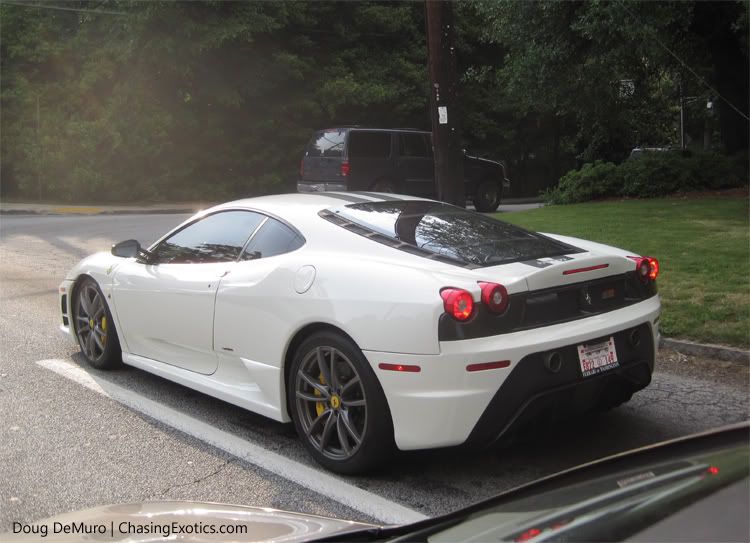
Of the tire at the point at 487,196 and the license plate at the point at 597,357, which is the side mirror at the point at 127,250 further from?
the tire at the point at 487,196

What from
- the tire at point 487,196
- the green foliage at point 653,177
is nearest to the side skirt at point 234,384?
the green foliage at point 653,177

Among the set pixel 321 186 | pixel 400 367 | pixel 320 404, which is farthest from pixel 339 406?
pixel 321 186

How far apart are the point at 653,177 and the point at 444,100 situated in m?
9.04

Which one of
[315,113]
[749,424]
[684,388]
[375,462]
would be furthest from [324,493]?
[315,113]

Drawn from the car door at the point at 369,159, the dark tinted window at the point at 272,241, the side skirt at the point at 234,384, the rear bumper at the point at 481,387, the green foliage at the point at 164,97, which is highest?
the green foliage at the point at 164,97

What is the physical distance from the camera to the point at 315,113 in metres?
27.3

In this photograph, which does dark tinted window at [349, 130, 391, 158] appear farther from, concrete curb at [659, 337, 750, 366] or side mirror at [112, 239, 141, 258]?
side mirror at [112, 239, 141, 258]

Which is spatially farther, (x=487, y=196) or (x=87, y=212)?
(x=87, y=212)

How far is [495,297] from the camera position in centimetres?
372

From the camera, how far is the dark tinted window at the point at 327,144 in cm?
1803

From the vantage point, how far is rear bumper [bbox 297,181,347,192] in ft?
58.7

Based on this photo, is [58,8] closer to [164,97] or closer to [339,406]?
[164,97]

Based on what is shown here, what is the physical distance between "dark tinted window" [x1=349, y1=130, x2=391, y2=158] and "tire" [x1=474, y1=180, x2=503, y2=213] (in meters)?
2.76

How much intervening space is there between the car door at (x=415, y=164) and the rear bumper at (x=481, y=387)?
1512 cm
